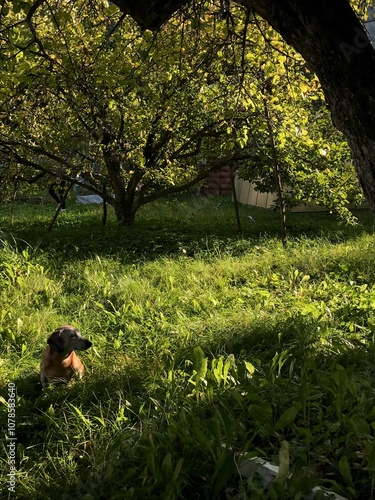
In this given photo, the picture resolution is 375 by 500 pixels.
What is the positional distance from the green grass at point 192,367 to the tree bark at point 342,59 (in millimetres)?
1243

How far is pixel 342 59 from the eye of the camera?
2.56m

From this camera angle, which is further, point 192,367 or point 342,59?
point 192,367

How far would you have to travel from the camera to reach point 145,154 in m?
9.21

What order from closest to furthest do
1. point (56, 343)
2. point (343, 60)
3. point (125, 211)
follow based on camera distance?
1. point (343, 60)
2. point (56, 343)
3. point (125, 211)

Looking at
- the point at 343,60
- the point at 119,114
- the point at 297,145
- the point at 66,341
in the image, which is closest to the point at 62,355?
the point at 66,341

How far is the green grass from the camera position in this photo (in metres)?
2.37

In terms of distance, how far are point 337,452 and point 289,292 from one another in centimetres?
309

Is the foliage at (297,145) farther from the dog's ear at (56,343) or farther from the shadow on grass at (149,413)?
the dog's ear at (56,343)

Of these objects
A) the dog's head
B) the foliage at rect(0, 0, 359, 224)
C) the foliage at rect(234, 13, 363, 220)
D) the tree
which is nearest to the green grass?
the dog's head

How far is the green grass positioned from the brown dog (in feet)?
0.34

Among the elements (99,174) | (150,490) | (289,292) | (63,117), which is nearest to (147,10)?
(150,490)

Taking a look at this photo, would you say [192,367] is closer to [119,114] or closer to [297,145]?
[297,145]

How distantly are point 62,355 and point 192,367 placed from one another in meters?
0.89

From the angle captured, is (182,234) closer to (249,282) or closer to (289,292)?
(249,282)
